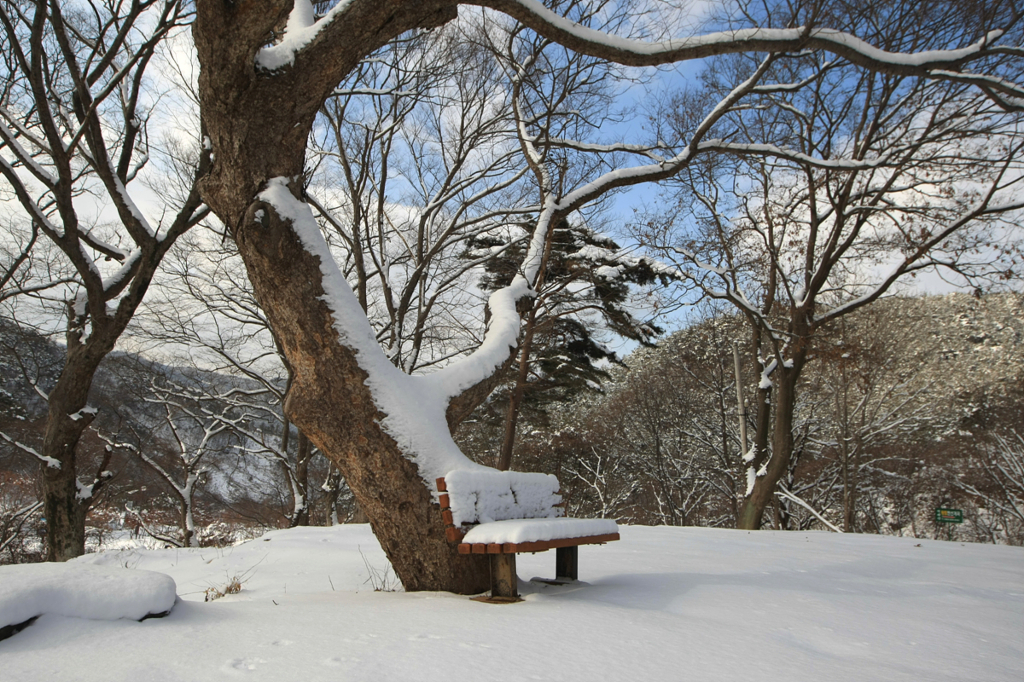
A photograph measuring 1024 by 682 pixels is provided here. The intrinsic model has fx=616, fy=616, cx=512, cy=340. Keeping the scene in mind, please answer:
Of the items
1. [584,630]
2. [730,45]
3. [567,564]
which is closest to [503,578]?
[567,564]

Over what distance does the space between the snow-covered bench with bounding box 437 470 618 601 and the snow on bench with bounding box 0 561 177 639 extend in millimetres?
1366

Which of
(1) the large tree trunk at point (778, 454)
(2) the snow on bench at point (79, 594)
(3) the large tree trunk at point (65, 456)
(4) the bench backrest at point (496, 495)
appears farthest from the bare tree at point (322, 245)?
(1) the large tree trunk at point (778, 454)

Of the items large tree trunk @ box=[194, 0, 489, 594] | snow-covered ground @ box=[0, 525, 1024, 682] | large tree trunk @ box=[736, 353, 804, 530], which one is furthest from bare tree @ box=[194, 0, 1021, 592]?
large tree trunk @ box=[736, 353, 804, 530]

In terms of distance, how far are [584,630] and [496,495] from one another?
3.84 ft

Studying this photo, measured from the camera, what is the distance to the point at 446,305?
14.9m

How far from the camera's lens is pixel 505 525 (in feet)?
10.4

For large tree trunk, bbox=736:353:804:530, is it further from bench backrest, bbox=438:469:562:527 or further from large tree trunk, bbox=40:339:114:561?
large tree trunk, bbox=40:339:114:561

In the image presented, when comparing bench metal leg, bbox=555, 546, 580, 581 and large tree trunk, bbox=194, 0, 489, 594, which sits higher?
large tree trunk, bbox=194, 0, 489, 594

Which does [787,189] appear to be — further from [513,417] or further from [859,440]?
[859,440]

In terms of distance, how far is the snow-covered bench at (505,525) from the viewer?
10.2ft

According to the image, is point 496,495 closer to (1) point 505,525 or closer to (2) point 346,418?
(1) point 505,525

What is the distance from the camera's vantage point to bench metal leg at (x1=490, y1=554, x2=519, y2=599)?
329cm

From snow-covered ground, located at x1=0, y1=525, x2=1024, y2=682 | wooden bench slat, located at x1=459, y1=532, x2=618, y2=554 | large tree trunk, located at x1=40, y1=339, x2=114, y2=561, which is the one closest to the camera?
snow-covered ground, located at x1=0, y1=525, x2=1024, y2=682

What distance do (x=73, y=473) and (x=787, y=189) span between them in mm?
12910
